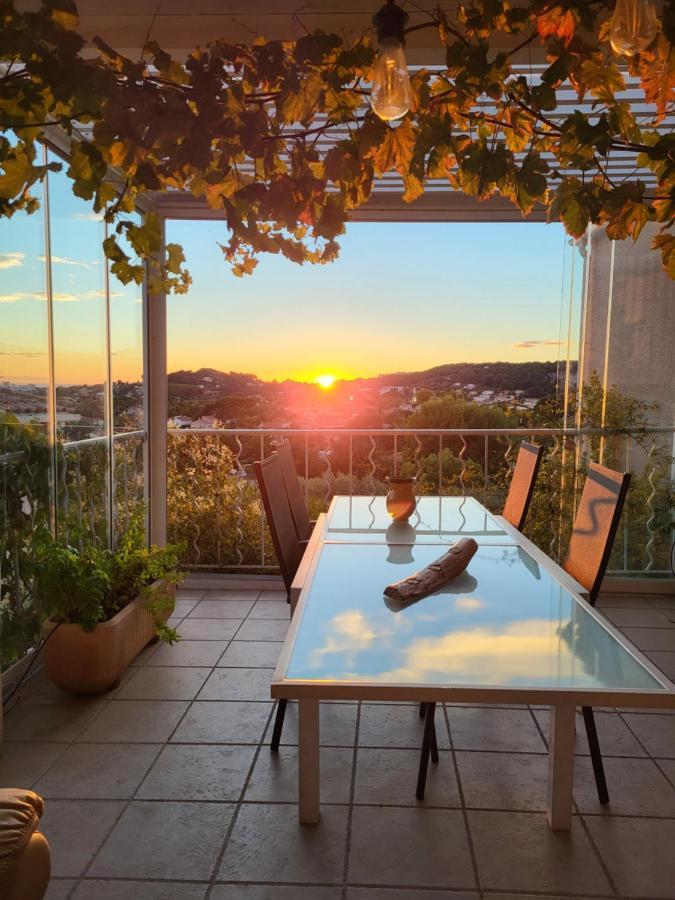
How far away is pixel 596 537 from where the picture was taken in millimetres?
2418

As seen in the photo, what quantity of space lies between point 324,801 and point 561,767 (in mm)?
725

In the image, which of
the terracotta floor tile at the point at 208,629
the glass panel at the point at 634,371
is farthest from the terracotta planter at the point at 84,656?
the glass panel at the point at 634,371

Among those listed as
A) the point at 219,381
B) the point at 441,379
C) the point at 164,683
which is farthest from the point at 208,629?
the point at 441,379

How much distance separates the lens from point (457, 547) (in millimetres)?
2324

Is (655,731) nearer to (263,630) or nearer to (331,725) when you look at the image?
(331,725)

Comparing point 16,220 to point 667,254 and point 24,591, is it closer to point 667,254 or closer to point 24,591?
point 24,591

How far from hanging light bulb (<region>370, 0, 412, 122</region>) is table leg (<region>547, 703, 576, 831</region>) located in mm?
1453

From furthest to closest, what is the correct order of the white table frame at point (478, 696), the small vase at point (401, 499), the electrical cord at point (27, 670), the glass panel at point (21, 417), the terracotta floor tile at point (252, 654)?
the terracotta floor tile at point (252, 654) < the small vase at point (401, 499) < the electrical cord at point (27, 670) < the glass panel at point (21, 417) < the white table frame at point (478, 696)

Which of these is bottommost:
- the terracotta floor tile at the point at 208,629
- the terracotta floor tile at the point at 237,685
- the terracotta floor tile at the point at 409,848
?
the terracotta floor tile at the point at 208,629

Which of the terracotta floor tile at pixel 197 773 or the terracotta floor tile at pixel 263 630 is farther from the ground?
the terracotta floor tile at pixel 197 773

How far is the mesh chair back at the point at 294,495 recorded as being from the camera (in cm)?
330

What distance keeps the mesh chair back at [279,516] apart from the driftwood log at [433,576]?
0.52 meters

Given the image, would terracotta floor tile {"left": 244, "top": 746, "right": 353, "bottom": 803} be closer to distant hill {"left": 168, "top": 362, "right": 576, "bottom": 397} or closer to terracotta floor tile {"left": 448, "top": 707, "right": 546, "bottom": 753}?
terracotta floor tile {"left": 448, "top": 707, "right": 546, "bottom": 753}

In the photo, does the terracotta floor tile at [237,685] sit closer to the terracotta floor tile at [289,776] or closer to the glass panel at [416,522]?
the terracotta floor tile at [289,776]
